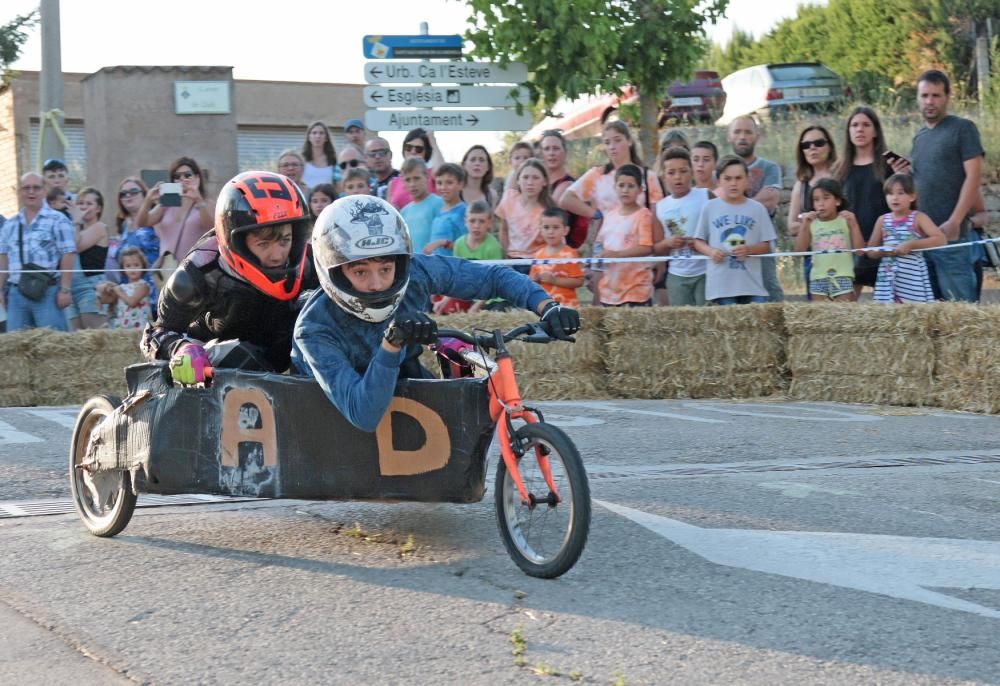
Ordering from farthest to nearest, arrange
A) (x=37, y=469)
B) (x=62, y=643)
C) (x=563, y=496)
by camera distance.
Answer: (x=37, y=469) → (x=563, y=496) → (x=62, y=643)

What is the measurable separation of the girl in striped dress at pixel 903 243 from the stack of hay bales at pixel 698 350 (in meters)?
0.84

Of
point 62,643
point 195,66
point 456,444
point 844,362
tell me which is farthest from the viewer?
point 195,66

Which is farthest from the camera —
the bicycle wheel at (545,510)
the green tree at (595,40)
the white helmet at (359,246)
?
the green tree at (595,40)

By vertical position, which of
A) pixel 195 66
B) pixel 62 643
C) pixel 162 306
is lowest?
pixel 62 643

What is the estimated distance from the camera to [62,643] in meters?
4.43

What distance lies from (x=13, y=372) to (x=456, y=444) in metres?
7.92

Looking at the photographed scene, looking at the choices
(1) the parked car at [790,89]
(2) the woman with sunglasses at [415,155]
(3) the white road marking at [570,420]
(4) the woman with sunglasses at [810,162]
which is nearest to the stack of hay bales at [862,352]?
(4) the woman with sunglasses at [810,162]

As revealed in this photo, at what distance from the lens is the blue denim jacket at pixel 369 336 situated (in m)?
5.33

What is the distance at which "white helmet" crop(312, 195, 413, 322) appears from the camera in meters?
5.40

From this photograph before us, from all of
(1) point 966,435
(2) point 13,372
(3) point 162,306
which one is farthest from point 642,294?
(3) point 162,306

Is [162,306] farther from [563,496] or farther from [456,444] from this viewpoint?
[563,496]

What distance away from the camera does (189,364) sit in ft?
19.0

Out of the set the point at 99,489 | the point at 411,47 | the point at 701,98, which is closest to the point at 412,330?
the point at 99,489

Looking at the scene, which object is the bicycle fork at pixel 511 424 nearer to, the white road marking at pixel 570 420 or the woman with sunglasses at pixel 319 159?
the white road marking at pixel 570 420
